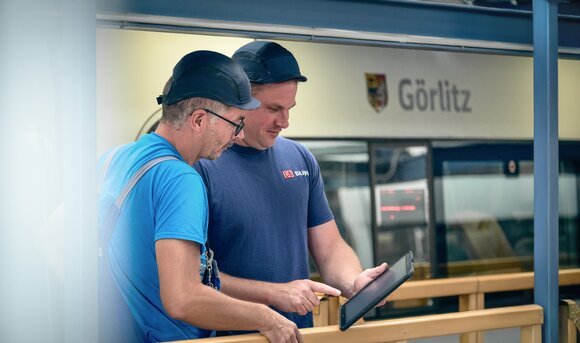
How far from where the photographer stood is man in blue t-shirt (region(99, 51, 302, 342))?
5.93ft


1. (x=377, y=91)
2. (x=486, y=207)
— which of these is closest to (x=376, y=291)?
(x=377, y=91)

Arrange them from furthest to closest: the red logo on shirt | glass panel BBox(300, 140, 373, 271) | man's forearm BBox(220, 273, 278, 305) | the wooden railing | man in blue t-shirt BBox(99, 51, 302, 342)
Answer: glass panel BBox(300, 140, 373, 271) → the wooden railing → the red logo on shirt → man's forearm BBox(220, 273, 278, 305) → man in blue t-shirt BBox(99, 51, 302, 342)

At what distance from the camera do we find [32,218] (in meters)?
1.74

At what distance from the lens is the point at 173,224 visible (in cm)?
180

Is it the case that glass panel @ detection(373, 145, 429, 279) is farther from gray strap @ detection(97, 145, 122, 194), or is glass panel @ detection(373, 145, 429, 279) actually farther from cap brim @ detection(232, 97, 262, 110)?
gray strap @ detection(97, 145, 122, 194)

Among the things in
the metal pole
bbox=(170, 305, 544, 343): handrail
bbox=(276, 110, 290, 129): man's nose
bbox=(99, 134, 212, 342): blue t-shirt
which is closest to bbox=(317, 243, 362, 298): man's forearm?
bbox=(170, 305, 544, 343): handrail

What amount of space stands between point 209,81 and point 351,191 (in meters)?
3.97

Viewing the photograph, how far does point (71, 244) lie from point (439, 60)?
4.93 metres

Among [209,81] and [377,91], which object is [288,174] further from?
[377,91]

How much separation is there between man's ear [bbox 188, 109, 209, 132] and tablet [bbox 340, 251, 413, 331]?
625 mm

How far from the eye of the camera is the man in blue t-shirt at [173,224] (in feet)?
5.93

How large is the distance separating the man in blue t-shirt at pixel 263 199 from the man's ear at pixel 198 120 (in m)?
0.34

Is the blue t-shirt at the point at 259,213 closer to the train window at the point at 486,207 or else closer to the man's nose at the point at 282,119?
the man's nose at the point at 282,119

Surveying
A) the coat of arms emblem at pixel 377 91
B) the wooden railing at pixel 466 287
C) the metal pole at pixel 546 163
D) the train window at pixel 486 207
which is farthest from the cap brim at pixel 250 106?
the train window at pixel 486 207
